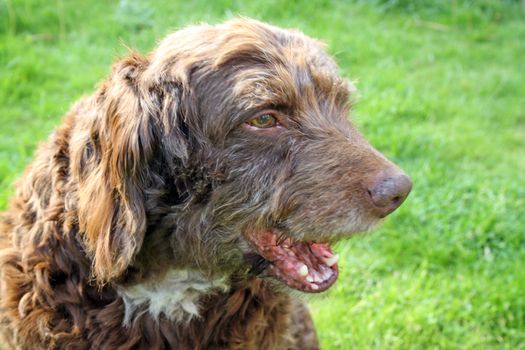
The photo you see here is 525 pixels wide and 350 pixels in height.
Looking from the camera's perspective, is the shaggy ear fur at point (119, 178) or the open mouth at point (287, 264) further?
the open mouth at point (287, 264)

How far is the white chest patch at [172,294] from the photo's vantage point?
9.07 feet

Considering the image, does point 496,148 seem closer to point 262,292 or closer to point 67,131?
point 262,292

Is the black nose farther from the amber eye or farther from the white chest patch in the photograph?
the white chest patch

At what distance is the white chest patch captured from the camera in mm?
2764

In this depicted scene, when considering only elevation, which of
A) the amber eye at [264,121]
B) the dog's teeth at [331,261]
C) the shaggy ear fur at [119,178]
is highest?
the amber eye at [264,121]

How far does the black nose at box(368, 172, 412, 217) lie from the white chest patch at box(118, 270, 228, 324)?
2.36 feet

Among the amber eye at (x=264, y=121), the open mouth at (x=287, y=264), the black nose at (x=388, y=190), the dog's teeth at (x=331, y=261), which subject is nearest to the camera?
the black nose at (x=388, y=190)

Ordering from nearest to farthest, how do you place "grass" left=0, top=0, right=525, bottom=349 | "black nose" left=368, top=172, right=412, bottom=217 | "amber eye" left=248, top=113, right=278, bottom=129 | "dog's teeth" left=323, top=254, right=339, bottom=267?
"black nose" left=368, top=172, right=412, bottom=217, "amber eye" left=248, top=113, right=278, bottom=129, "dog's teeth" left=323, top=254, right=339, bottom=267, "grass" left=0, top=0, right=525, bottom=349

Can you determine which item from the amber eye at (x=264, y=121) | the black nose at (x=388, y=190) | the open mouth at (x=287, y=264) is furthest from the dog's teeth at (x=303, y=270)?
the amber eye at (x=264, y=121)

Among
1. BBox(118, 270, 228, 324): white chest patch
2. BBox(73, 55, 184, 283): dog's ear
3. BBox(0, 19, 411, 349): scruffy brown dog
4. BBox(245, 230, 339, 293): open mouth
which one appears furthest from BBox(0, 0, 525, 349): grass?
BBox(73, 55, 184, 283): dog's ear

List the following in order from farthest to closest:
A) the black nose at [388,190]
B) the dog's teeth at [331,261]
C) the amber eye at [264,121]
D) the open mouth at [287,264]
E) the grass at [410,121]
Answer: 1. the grass at [410,121]
2. the dog's teeth at [331,261]
3. the open mouth at [287,264]
4. the amber eye at [264,121]
5. the black nose at [388,190]

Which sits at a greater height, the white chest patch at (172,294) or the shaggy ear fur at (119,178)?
the shaggy ear fur at (119,178)

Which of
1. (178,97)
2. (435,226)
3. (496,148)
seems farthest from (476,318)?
(178,97)

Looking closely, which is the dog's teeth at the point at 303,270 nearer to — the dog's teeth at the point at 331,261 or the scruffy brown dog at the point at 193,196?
the scruffy brown dog at the point at 193,196
